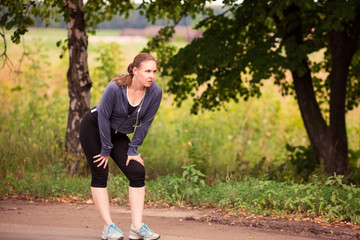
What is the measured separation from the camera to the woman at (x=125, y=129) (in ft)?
15.9

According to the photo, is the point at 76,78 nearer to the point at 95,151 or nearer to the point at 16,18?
the point at 16,18

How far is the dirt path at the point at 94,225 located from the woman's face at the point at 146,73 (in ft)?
5.69

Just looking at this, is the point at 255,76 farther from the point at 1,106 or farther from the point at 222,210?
the point at 1,106

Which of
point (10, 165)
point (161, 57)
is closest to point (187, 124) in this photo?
point (161, 57)

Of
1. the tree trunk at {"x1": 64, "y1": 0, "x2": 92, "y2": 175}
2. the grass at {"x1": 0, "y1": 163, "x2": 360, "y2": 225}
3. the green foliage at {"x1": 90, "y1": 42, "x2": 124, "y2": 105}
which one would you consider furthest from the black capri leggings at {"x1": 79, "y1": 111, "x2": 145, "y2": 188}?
the green foliage at {"x1": 90, "y1": 42, "x2": 124, "y2": 105}

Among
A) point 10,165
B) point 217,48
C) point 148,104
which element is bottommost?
point 10,165

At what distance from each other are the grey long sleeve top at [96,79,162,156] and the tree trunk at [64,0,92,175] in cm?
387

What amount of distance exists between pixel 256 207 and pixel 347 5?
3.22 meters

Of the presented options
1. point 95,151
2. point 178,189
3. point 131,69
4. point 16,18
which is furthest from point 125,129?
point 16,18

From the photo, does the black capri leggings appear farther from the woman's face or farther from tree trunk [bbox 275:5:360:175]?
tree trunk [bbox 275:5:360:175]

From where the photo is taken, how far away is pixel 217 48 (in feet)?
28.3

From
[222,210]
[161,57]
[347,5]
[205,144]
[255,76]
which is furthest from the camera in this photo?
[205,144]

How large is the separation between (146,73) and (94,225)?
2.13m

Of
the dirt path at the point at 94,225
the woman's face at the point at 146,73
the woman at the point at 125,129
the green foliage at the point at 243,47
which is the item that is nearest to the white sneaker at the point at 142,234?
the woman at the point at 125,129
